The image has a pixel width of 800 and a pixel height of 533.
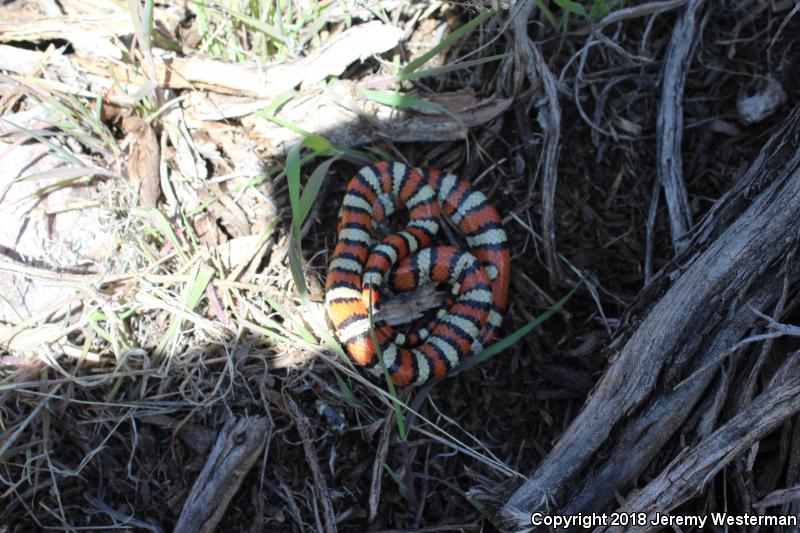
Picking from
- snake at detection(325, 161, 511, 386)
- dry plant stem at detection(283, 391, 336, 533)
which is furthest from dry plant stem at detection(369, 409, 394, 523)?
snake at detection(325, 161, 511, 386)

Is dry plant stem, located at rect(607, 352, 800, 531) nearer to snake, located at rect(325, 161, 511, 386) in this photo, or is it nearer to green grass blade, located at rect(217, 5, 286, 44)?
snake, located at rect(325, 161, 511, 386)

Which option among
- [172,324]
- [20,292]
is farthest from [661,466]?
[20,292]

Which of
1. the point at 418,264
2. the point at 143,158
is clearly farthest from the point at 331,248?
the point at 143,158

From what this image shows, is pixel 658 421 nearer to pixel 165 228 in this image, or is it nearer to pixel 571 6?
pixel 571 6

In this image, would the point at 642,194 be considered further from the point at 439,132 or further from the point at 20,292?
the point at 20,292

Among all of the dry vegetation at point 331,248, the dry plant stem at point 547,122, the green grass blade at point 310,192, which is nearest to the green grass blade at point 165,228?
the dry vegetation at point 331,248

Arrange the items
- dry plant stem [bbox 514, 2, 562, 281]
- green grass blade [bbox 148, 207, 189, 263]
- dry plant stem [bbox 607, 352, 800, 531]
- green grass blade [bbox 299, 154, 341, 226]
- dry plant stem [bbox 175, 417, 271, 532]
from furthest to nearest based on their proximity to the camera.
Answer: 1. dry plant stem [bbox 514, 2, 562, 281]
2. green grass blade [bbox 148, 207, 189, 263]
3. green grass blade [bbox 299, 154, 341, 226]
4. dry plant stem [bbox 175, 417, 271, 532]
5. dry plant stem [bbox 607, 352, 800, 531]

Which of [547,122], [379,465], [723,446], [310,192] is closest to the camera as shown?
[723,446]
